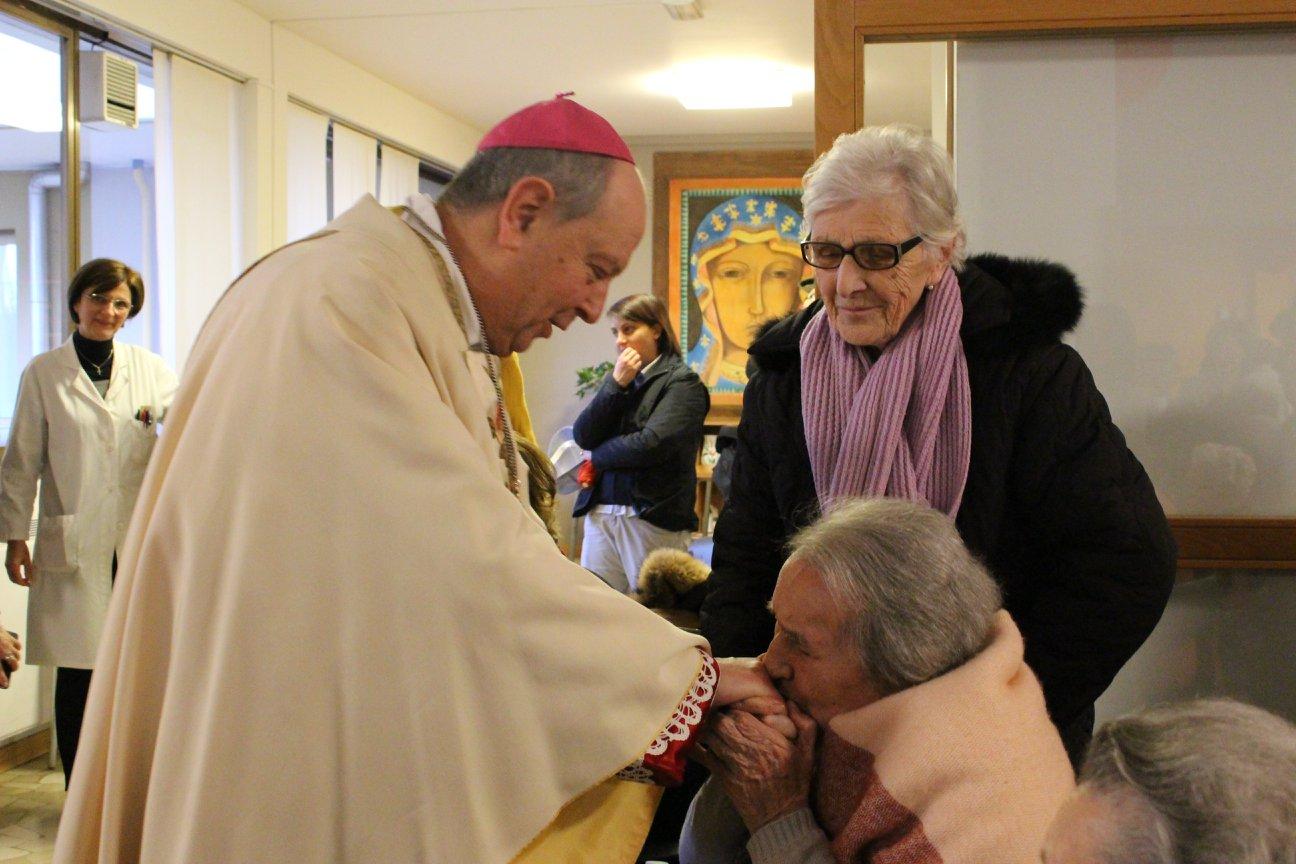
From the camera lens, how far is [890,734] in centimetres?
140

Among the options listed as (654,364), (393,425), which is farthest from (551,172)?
(654,364)

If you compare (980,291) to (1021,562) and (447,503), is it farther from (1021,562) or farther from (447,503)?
(447,503)

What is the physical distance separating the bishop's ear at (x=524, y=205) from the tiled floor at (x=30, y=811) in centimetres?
282

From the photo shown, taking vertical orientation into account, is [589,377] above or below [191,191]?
below

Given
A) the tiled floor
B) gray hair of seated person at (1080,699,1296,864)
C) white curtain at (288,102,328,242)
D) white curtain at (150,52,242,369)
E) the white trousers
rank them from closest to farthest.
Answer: gray hair of seated person at (1080,699,1296,864), the tiled floor, the white trousers, white curtain at (150,52,242,369), white curtain at (288,102,328,242)

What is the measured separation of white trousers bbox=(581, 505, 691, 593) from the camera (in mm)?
4570

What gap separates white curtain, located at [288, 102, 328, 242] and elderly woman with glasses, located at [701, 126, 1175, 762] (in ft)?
16.0

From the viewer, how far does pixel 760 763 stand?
147 cm

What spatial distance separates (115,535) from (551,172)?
3225mm

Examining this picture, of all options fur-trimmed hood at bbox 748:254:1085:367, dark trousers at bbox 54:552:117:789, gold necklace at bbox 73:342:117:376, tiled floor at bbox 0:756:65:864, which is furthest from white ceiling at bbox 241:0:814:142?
fur-trimmed hood at bbox 748:254:1085:367

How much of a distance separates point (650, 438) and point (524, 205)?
9.74 feet

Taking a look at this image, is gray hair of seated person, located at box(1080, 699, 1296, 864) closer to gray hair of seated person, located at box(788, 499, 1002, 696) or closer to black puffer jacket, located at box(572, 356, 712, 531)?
gray hair of seated person, located at box(788, 499, 1002, 696)

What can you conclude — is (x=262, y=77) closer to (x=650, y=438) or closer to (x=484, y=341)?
(x=650, y=438)

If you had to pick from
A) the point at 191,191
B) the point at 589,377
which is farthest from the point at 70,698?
the point at 589,377
